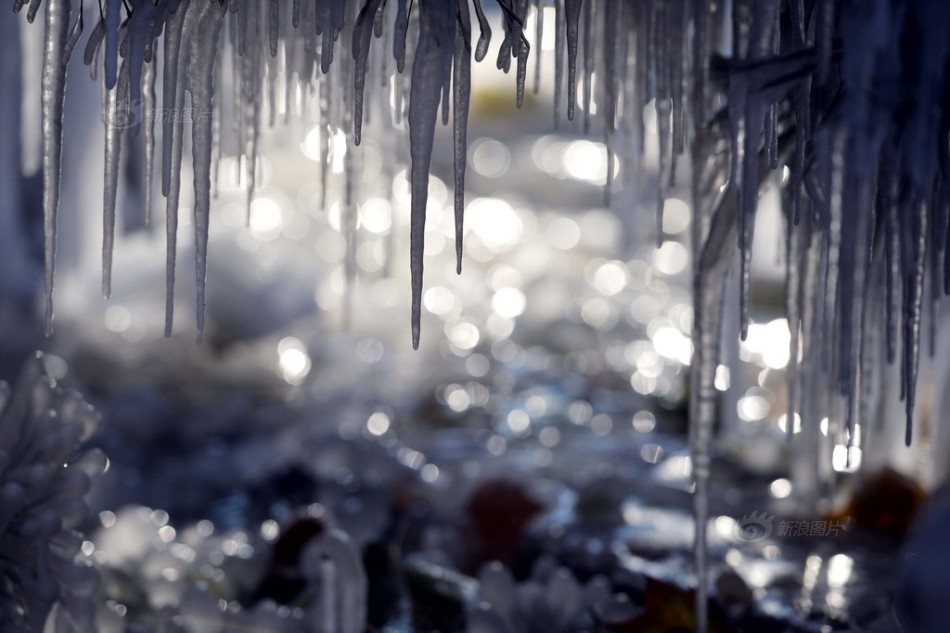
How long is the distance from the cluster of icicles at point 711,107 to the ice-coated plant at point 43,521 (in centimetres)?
15

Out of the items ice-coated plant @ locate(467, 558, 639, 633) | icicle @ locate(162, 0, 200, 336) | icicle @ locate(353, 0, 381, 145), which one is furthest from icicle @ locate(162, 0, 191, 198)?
ice-coated plant @ locate(467, 558, 639, 633)

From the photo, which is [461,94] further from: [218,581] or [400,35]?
[218,581]

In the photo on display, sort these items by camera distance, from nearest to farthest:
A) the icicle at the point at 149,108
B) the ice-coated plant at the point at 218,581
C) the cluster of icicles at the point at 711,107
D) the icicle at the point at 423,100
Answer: the cluster of icicles at the point at 711,107
the icicle at the point at 423,100
the icicle at the point at 149,108
the ice-coated plant at the point at 218,581

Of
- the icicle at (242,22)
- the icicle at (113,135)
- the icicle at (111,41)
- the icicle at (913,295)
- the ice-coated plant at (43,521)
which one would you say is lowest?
the ice-coated plant at (43,521)

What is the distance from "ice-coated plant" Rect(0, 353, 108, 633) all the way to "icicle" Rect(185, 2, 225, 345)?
0.18 m

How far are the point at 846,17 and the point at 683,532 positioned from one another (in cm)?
117

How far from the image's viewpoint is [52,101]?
3.40 feet

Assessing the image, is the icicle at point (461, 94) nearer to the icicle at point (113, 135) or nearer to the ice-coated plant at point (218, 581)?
the icicle at point (113, 135)

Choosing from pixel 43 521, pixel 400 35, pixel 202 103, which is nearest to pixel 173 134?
pixel 202 103

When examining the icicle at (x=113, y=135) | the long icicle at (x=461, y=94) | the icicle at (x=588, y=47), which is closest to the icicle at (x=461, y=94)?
the long icicle at (x=461, y=94)

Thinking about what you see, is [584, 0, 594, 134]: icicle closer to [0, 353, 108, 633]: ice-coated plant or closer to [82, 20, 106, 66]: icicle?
[82, 20, 106, 66]: icicle

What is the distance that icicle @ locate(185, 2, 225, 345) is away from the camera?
105 centimetres

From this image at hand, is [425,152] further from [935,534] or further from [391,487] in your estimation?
[391,487]

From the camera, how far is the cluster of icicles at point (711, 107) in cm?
90
